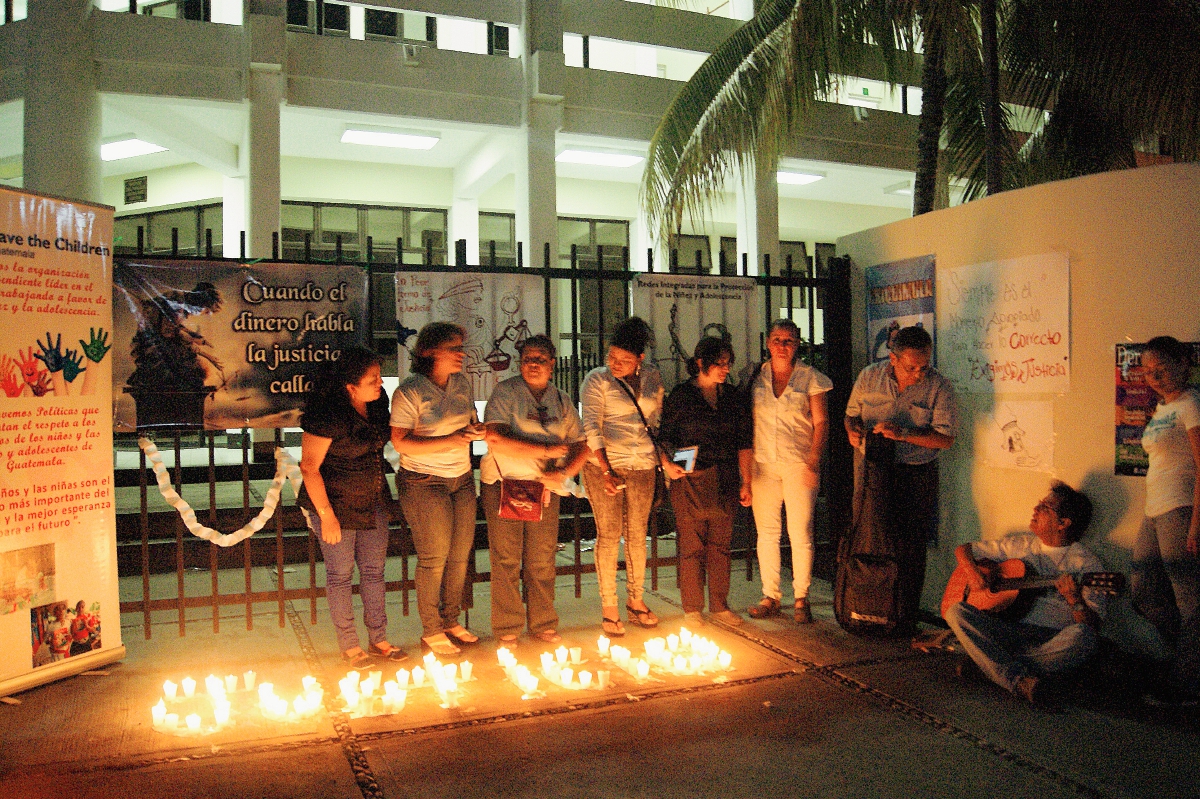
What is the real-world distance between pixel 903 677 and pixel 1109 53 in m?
5.87

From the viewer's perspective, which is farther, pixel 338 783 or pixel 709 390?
pixel 709 390

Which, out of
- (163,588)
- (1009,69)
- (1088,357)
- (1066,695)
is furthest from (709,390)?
(1009,69)

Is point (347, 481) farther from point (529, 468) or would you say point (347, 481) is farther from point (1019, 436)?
point (1019, 436)

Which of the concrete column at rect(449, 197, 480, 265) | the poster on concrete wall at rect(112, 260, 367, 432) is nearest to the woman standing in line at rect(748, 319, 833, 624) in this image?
the poster on concrete wall at rect(112, 260, 367, 432)

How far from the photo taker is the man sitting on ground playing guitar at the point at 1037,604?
4.64 m

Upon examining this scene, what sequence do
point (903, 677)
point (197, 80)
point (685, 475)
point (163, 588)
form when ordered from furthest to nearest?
1. point (197, 80)
2. point (163, 588)
3. point (685, 475)
4. point (903, 677)

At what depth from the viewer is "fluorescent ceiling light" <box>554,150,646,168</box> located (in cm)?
1430

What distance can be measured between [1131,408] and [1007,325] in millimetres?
924

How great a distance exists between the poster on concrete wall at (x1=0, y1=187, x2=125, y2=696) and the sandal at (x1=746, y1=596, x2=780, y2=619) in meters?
3.98

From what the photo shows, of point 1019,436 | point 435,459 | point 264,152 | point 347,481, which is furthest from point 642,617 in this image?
point 264,152

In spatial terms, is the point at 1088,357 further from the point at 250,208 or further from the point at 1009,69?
the point at 250,208

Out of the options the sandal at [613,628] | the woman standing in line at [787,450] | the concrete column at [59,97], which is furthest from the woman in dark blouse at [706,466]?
the concrete column at [59,97]

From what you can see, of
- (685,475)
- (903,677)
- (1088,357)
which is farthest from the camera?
(685,475)

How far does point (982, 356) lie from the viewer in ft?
19.8
